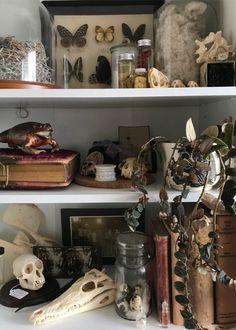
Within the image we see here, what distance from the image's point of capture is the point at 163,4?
0.98 metres

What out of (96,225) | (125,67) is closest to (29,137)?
(125,67)

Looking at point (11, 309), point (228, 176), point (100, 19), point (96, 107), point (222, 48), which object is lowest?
point (11, 309)

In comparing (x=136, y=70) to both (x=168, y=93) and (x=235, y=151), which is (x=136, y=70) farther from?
(x=235, y=151)

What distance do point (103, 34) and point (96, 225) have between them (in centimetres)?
57

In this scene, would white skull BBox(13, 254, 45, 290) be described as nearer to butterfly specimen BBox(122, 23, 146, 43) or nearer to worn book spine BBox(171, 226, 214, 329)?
worn book spine BBox(171, 226, 214, 329)

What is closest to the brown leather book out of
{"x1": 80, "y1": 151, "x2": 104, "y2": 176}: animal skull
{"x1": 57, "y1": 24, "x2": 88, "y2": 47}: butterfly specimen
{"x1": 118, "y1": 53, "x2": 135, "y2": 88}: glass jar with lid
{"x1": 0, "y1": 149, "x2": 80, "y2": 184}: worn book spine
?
{"x1": 0, "y1": 149, "x2": 80, "y2": 184}: worn book spine

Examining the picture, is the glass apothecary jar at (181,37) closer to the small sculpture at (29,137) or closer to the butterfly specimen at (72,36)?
the butterfly specimen at (72,36)

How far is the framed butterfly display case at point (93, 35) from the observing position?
100 centimetres

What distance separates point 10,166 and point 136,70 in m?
0.37

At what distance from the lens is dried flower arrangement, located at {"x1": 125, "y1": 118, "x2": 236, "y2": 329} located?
2.23 ft

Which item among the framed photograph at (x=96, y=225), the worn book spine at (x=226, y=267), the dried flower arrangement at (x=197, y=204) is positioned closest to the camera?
the dried flower arrangement at (x=197, y=204)

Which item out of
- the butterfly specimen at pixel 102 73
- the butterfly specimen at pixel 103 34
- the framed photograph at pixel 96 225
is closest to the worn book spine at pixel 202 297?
the framed photograph at pixel 96 225

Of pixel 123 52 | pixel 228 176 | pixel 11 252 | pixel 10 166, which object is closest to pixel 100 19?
pixel 123 52

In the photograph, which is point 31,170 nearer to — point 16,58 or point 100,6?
point 16,58
